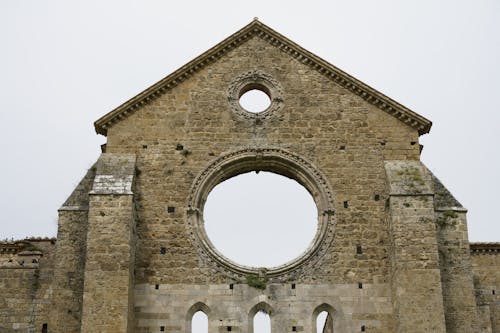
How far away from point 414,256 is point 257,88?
23.3ft

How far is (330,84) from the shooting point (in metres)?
24.5

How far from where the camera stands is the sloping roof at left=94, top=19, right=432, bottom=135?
23.8 meters

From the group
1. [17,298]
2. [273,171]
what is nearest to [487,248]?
[273,171]

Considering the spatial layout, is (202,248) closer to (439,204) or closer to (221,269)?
(221,269)

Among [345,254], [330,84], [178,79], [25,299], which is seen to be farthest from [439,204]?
[25,299]

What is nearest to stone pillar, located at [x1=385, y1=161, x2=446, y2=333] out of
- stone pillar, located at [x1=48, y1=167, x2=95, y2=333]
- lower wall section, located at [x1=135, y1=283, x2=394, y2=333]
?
lower wall section, located at [x1=135, y1=283, x2=394, y2=333]

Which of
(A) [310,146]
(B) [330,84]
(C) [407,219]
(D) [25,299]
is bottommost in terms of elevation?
(D) [25,299]

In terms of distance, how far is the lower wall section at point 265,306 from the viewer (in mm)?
21484

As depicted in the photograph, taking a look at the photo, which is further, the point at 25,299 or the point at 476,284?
the point at 476,284

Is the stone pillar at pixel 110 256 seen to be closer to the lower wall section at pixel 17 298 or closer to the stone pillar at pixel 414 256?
the lower wall section at pixel 17 298

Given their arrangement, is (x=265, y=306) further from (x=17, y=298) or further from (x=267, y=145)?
(x=17, y=298)

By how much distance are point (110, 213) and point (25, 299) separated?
4.70m

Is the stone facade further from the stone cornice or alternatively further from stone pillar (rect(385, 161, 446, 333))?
the stone cornice

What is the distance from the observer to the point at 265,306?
21.7 meters
